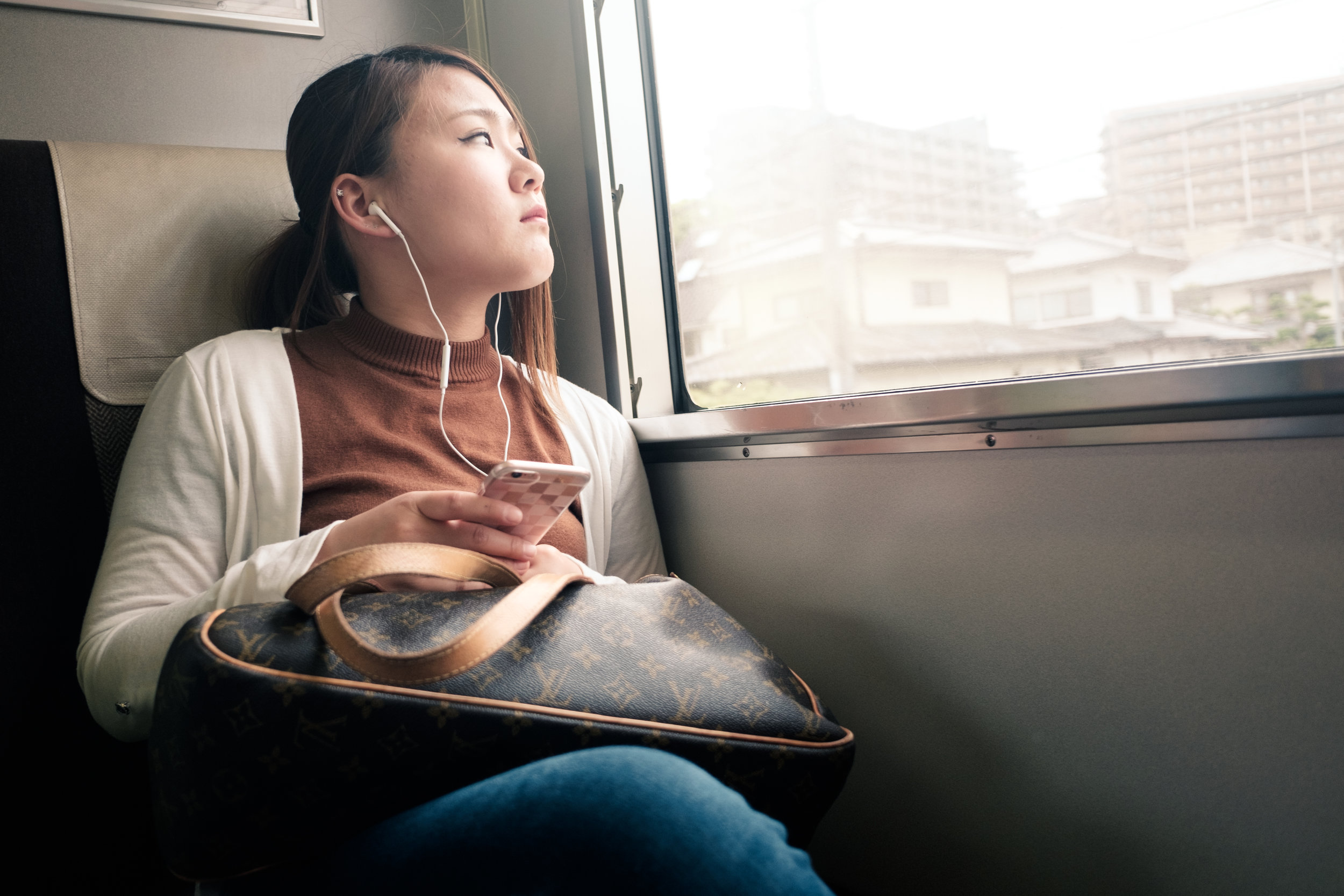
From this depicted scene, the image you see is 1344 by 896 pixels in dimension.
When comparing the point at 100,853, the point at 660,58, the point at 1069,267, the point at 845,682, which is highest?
the point at 660,58

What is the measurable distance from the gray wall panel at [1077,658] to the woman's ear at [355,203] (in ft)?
1.93

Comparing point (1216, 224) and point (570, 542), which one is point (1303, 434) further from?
point (570, 542)

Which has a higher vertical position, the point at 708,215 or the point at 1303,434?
the point at 708,215

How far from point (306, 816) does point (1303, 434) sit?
770mm

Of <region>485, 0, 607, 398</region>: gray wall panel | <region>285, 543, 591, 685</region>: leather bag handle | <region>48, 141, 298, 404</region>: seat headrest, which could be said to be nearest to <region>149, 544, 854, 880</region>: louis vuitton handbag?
<region>285, 543, 591, 685</region>: leather bag handle

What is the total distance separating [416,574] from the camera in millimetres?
619

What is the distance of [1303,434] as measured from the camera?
2.03 feet

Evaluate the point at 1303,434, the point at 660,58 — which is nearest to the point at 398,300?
the point at 660,58

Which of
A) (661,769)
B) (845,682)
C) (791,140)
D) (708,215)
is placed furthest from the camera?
(708,215)

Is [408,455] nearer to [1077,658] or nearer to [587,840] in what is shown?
[587,840]

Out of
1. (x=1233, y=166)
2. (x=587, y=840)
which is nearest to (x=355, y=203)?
(x=587, y=840)

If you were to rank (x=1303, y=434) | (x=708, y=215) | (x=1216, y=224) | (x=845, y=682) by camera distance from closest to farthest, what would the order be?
(x=1303, y=434), (x=1216, y=224), (x=845, y=682), (x=708, y=215)

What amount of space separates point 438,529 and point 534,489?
0.10 meters

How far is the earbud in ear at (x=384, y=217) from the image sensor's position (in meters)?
1.01
